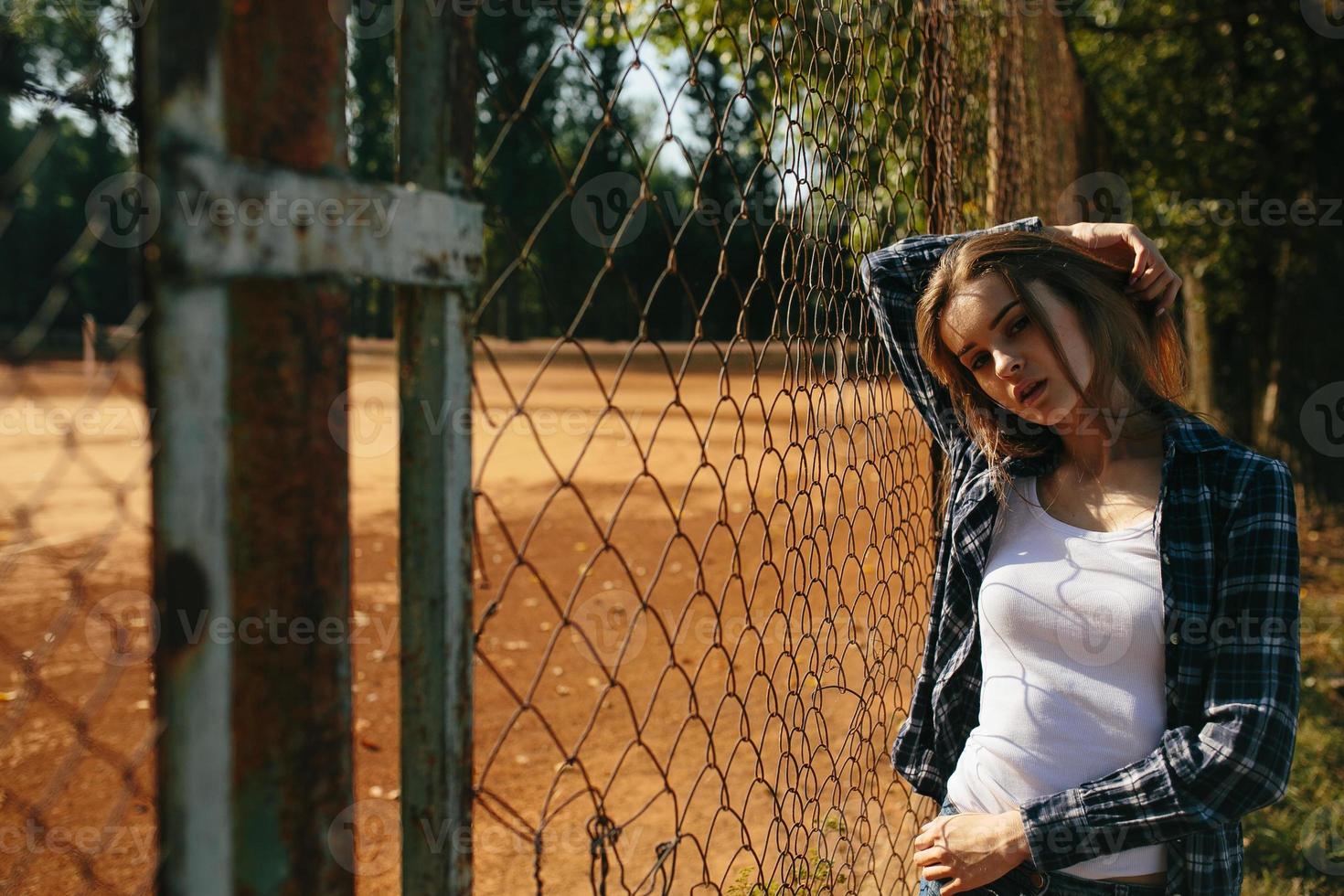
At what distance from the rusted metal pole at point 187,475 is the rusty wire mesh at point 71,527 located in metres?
0.03

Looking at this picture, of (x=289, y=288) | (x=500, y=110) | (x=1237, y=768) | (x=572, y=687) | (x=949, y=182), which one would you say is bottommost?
(x=572, y=687)

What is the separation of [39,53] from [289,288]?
36 cm

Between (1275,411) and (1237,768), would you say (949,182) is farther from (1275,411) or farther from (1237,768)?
(1275,411)

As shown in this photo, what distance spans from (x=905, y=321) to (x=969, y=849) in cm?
109

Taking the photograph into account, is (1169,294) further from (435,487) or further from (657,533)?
(657,533)

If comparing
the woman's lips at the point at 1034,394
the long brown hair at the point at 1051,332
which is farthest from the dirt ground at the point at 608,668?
the woman's lips at the point at 1034,394

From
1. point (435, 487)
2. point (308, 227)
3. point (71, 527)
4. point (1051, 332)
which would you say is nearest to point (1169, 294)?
point (1051, 332)

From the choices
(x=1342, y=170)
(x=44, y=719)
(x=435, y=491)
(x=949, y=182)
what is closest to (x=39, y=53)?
(x=435, y=491)

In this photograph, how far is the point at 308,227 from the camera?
757 millimetres

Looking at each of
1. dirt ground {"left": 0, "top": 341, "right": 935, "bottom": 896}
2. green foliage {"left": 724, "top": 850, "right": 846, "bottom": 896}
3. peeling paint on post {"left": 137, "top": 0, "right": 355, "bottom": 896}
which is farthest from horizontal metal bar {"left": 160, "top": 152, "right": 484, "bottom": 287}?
green foliage {"left": 724, "top": 850, "right": 846, "bottom": 896}

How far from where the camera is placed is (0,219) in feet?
2.05

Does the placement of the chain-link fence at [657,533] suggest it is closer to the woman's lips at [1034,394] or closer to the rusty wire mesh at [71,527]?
the rusty wire mesh at [71,527]

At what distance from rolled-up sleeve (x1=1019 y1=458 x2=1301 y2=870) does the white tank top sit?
82 mm

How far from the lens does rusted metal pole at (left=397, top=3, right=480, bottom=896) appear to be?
0.87 m
